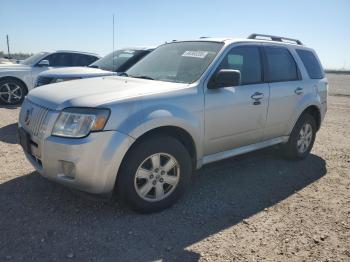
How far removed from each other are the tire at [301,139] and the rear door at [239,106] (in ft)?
3.15

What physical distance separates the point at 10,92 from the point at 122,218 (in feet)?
25.0

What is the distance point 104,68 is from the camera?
8133mm

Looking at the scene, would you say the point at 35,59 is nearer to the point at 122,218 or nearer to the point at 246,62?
the point at 246,62

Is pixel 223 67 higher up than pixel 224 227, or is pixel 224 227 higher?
pixel 223 67

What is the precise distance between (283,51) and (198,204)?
2.71 meters

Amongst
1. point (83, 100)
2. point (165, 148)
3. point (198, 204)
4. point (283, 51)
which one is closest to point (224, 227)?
point (198, 204)

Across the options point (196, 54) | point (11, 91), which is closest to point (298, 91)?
point (196, 54)

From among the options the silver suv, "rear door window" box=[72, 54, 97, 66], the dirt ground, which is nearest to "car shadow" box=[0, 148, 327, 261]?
the dirt ground

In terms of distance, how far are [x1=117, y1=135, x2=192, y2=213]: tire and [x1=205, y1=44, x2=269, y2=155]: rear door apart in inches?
19.2

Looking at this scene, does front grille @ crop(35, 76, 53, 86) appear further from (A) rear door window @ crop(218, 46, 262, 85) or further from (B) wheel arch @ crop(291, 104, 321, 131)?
(B) wheel arch @ crop(291, 104, 321, 131)

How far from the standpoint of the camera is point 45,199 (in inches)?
155

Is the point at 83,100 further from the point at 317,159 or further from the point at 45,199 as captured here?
the point at 317,159

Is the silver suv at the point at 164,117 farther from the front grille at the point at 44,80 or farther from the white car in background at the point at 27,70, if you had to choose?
the white car in background at the point at 27,70

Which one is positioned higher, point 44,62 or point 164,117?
point 164,117
